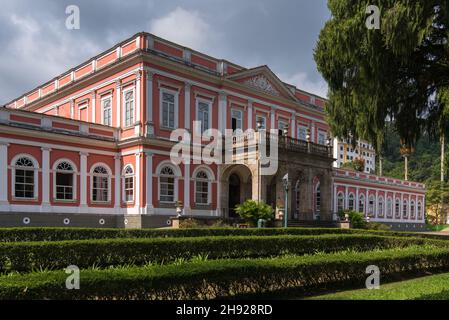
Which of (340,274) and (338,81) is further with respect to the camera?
(338,81)

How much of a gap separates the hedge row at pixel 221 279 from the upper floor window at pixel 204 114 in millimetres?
16977

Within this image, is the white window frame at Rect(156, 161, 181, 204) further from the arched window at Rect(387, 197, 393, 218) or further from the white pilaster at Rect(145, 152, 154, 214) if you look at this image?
the arched window at Rect(387, 197, 393, 218)

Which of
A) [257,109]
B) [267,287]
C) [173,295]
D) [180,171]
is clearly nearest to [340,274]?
[267,287]

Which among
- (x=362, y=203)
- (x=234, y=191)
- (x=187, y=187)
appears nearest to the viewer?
(x=187, y=187)

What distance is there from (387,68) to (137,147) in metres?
15.2

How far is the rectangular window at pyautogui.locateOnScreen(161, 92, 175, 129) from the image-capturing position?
83.7 feet

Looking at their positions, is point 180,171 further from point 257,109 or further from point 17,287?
point 17,287

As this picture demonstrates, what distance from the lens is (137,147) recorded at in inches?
966

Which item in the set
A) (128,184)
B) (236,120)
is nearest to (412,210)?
(236,120)

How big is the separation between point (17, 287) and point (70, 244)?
393 centimetres

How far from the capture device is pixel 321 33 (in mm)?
14625

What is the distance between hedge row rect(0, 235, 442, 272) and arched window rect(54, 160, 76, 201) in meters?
13.9

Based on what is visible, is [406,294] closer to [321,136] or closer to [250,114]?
[250,114]

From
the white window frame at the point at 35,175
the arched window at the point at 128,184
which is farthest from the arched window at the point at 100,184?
the white window frame at the point at 35,175
